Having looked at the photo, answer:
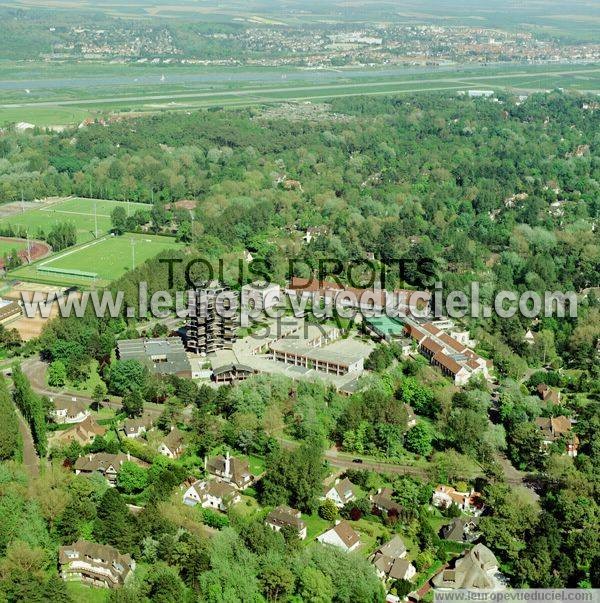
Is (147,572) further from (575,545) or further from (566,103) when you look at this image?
(566,103)

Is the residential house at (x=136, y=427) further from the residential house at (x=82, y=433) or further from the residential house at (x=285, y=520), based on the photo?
the residential house at (x=285, y=520)


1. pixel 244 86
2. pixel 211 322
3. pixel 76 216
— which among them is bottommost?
pixel 76 216

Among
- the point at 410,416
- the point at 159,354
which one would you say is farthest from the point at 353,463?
the point at 159,354

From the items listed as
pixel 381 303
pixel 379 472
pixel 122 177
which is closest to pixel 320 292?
pixel 381 303

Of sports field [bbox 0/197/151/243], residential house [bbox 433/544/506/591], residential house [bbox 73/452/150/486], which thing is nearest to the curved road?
residential house [bbox 73/452/150/486]

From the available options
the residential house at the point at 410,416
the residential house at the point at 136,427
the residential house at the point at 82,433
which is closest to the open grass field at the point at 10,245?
the residential house at the point at 82,433

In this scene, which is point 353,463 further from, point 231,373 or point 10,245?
point 10,245

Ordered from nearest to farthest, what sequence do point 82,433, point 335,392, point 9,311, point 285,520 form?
point 285,520 → point 82,433 → point 335,392 → point 9,311
